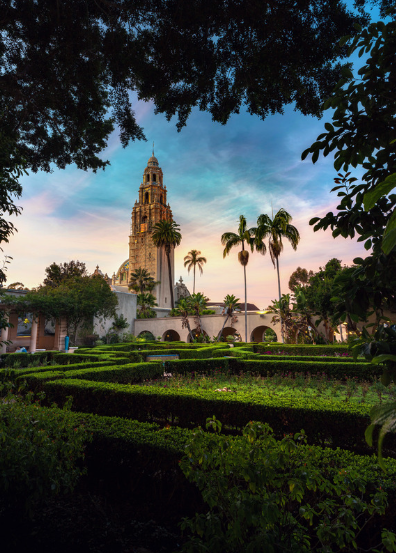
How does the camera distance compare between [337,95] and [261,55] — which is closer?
[337,95]

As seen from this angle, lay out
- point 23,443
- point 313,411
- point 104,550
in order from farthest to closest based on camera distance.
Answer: point 313,411 → point 23,443 → point 104,550

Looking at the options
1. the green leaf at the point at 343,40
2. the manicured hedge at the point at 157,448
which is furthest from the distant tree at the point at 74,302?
the green leaf at the point at 343,40

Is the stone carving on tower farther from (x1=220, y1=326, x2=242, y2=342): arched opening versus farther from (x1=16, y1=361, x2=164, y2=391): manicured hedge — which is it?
(x1=16, y1=361, x2=164, y2=391): manicured hedge

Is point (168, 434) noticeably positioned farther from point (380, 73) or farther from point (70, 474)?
point (380, 73)

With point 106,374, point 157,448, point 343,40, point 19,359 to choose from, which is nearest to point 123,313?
point 19,359

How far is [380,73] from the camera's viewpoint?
183cm

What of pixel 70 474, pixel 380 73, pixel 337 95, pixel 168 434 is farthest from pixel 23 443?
pixel 380 73

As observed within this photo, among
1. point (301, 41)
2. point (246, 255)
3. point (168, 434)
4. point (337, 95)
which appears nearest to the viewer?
point (337, 95)

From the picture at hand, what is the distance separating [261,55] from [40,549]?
589 centimetres

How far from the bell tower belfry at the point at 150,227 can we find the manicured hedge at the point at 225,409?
53401 mm

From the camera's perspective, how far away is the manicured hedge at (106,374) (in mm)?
9416

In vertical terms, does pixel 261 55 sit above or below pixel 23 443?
above

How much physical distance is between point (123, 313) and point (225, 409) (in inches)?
1271

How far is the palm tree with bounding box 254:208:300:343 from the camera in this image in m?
29.5
